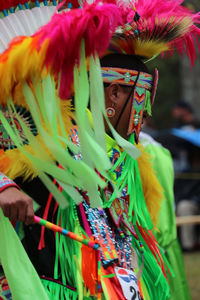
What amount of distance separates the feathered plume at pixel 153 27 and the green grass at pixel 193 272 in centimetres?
314

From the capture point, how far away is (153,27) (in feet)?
8.32

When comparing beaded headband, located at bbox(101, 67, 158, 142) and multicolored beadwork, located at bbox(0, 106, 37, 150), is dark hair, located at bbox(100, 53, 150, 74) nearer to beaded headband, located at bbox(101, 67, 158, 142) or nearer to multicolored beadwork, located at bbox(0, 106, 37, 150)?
beaded headband, located at bbox(101, 67, 158, 142)

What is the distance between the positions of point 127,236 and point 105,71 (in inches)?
28.5

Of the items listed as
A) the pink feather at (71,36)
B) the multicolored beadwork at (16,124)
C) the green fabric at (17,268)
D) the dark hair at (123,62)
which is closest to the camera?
the pink feather at (71,36)

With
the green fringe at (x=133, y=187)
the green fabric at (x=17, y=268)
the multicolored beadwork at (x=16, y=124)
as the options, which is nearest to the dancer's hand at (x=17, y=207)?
the green fabric at (x=17, y=268)

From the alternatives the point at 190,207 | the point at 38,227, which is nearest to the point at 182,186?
the point at 190,207

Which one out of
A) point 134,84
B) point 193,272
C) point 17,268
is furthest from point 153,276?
point 193,272

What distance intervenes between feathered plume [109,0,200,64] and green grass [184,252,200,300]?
10.3 feet

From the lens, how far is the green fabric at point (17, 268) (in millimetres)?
→ 2160

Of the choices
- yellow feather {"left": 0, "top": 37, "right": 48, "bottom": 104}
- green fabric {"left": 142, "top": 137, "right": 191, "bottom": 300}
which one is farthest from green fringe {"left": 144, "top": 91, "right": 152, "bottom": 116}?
green fabric {"left": 142, "top": 137, "right": 191, "bottom": 300}

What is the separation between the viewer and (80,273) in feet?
7.64

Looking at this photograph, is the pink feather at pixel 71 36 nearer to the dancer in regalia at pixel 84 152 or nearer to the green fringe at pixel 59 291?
the dancer in regalia at pixel 84 152

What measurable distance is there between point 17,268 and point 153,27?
3.75 feet

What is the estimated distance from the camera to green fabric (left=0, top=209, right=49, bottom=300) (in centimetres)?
216
